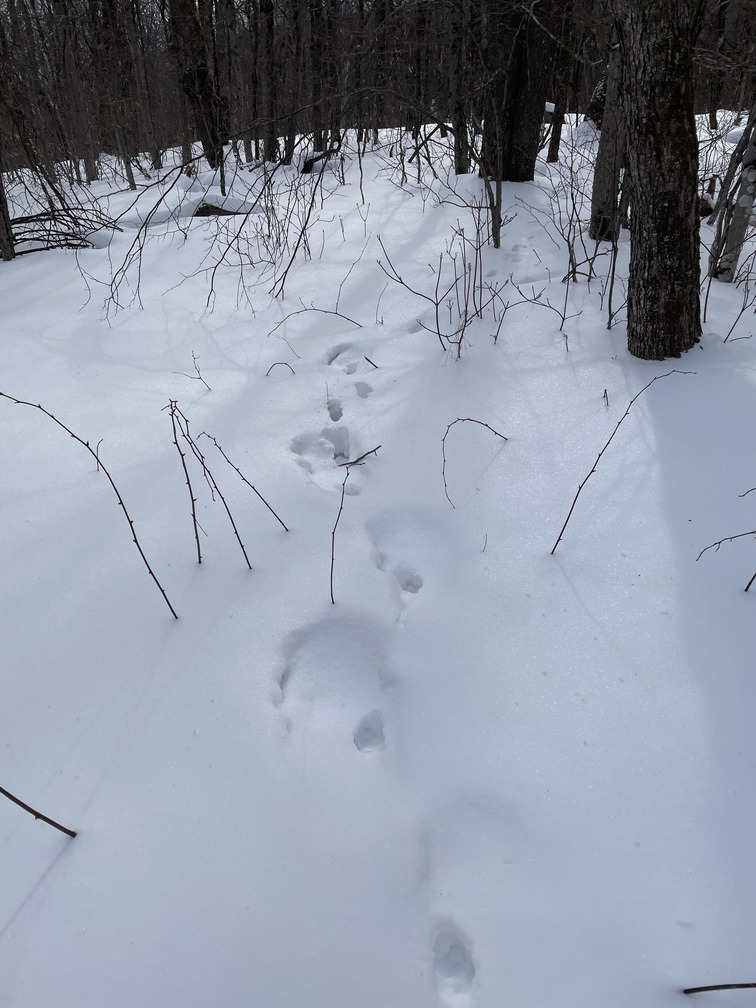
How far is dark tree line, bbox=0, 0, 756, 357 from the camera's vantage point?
2420 millimetres

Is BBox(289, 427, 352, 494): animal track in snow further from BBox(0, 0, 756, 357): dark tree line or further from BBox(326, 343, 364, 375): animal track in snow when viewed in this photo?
BBox(0, 0, 756, 357): dark tree line

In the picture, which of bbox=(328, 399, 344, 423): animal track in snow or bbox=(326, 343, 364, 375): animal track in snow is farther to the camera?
bbox=(326, 343, 364, 375): animal track in snow

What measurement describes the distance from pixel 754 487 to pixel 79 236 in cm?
462

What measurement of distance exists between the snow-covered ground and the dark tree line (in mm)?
678

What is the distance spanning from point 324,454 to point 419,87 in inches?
380

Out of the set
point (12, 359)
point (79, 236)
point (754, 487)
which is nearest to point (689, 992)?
point (754, 487)

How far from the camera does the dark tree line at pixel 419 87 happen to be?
242cm

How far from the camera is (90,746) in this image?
1419 mm

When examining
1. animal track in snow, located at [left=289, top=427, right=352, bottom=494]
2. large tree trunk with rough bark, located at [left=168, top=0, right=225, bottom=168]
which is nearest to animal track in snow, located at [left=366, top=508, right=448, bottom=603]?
animal track in snow, located at [left=289, top=427, right=352, bottom=494]

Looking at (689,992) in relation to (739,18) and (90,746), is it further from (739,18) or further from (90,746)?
(739,18)

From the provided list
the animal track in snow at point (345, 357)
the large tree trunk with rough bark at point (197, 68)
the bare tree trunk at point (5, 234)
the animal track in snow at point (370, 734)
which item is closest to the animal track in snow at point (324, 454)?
the animal track in snow at point (345, 357)

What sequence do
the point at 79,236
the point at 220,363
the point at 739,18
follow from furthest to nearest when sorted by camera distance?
the point at 739,18 < the point at 79,236 < the point at 220,363

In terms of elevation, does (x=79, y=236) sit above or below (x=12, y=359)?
above

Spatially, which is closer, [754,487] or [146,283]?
[754,487]
